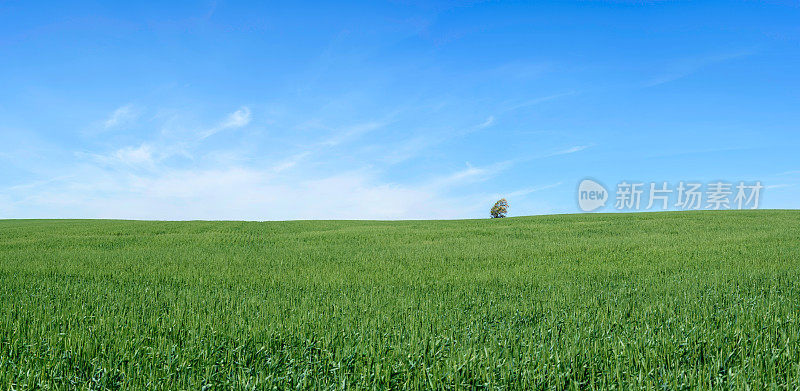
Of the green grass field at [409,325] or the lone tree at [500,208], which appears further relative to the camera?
the lone tree at [500,208]

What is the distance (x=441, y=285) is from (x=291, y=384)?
4924mm

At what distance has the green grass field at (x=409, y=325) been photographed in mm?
3438

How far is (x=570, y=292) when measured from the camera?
679 cm

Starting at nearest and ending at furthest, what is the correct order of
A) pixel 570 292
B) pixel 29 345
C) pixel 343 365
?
pixel 343 365 < pixel 29 345 < pixel 570 292

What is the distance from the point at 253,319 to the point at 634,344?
3.86 m

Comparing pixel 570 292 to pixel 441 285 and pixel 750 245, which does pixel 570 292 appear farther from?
pixel 750 245

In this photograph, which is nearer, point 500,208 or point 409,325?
point 409,325

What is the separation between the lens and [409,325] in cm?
483

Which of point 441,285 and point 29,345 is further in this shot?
point 441,285

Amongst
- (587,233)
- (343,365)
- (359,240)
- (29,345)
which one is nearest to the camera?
(343,365)

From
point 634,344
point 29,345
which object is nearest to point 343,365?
point 634,344

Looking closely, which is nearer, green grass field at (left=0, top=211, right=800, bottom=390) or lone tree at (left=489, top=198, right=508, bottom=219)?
green grass field at (left=0, top=211, right=800, bottom=390)

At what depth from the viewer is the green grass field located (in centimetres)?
344

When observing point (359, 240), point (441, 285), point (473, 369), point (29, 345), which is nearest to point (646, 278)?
point (441, 285)
